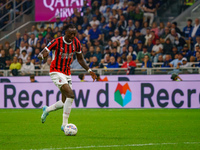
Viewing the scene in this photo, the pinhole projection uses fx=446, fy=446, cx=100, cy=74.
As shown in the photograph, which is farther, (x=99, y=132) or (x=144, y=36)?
(x=144, y=36)

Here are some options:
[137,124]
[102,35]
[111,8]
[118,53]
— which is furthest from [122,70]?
[137,124]

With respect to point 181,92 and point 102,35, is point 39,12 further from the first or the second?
point 181,92

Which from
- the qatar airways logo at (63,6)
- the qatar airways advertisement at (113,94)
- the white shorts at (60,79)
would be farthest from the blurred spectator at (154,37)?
the white shorts at (60,79)

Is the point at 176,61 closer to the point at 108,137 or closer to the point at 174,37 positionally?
the point at 174,37

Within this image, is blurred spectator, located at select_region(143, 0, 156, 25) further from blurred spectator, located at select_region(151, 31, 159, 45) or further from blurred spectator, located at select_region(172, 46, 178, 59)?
blurred spectator, located at select_region(172, 46, 178, 59)

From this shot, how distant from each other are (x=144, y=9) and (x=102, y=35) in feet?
8.21

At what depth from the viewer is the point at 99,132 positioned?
30.8 feet

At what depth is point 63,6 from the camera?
27.4m

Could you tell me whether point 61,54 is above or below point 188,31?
below

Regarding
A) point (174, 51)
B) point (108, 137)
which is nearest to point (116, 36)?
point (174, 51)

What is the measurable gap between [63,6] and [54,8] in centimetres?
63

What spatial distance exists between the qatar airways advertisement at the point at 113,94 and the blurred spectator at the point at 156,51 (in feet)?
11.2

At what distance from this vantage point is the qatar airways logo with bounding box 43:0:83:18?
26.9 meters

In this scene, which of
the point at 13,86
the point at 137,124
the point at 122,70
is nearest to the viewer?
the point at 137,124
